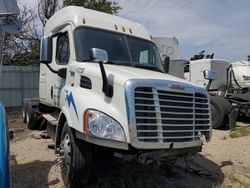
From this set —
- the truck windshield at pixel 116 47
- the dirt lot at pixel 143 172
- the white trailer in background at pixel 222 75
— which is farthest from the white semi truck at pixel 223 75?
the truck windshield at pixel 116 47

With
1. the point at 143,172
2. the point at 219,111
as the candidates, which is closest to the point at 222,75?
→ the point at 219,111

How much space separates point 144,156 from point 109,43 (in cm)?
239

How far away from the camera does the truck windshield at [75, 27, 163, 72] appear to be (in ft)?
20.9

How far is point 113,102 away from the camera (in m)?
5.07

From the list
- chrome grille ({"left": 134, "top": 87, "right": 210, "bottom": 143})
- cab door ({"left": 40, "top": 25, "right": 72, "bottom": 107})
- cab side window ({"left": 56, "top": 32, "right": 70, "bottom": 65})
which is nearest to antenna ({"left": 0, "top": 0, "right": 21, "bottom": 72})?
cab door ({"left": 40, "top": 25, "right": 72, "bottom": 107})

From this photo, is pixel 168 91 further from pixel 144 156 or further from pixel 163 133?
pixel 144 156

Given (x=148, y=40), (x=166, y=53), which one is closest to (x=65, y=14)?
(x=148, y=40)

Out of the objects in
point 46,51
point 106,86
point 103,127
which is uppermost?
point 46,51

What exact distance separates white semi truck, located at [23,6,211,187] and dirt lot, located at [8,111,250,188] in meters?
0.47

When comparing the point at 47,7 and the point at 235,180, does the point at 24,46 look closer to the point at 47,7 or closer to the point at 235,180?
the point at 47,7

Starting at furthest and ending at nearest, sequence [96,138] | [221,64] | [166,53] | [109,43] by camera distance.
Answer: [221,64], [166,53], [109,43], [96,138]

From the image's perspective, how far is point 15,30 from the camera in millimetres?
7461

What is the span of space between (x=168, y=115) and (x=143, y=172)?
5.78 ft

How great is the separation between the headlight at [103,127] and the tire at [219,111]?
7970 millimetres
